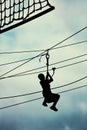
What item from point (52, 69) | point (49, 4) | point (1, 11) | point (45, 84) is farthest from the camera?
point (45, 84)

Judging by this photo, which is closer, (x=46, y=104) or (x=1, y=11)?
(x=1, y=11)

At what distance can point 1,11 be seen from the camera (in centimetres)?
927

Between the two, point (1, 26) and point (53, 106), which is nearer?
point (1, 26)

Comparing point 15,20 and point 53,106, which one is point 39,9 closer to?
point 15,20

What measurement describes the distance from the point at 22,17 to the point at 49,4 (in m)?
0.79

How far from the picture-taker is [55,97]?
12.1m

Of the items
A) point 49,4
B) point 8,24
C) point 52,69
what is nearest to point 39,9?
point 49,4

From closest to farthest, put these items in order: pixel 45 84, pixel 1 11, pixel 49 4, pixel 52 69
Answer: pixel 49 4
pixel 1 11
pixel 52 69
pixel 45 84

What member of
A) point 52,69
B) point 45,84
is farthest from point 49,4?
point 45,84

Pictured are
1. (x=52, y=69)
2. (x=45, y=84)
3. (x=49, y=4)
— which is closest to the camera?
(x=49, y=4)

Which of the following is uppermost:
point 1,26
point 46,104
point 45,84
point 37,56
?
point 1,26

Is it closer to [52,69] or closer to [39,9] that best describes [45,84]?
[52,69]

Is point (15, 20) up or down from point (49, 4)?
down

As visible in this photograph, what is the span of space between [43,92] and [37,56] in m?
1.27
